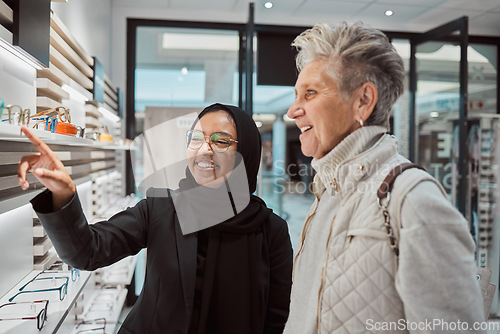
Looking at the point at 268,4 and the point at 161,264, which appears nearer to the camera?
the point at 161,264

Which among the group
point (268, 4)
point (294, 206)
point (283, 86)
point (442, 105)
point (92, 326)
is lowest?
point (92, 326)

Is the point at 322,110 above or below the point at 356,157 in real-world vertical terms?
above

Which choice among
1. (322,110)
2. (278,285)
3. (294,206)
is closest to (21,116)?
(322,110)

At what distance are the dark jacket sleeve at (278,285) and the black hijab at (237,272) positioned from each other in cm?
4

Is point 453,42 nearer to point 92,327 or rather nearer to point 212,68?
point 212,68

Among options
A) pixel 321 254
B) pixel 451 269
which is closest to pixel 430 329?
pixel 451 269

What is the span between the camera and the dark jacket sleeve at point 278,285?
5.39ft

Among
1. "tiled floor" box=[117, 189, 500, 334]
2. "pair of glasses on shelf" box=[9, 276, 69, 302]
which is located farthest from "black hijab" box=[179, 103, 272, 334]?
"tiled floor" box=[117, 189, 500, 334]

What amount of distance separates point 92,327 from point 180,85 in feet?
10.1

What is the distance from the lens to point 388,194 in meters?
0.92

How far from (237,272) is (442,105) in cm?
419

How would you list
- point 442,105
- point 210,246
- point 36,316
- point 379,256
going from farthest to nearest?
point 442,105
point 210,246
point 36,316
point 379,256

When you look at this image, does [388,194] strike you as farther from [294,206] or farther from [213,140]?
[294,206]

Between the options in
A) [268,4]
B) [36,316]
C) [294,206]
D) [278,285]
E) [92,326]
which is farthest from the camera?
[294,206]
